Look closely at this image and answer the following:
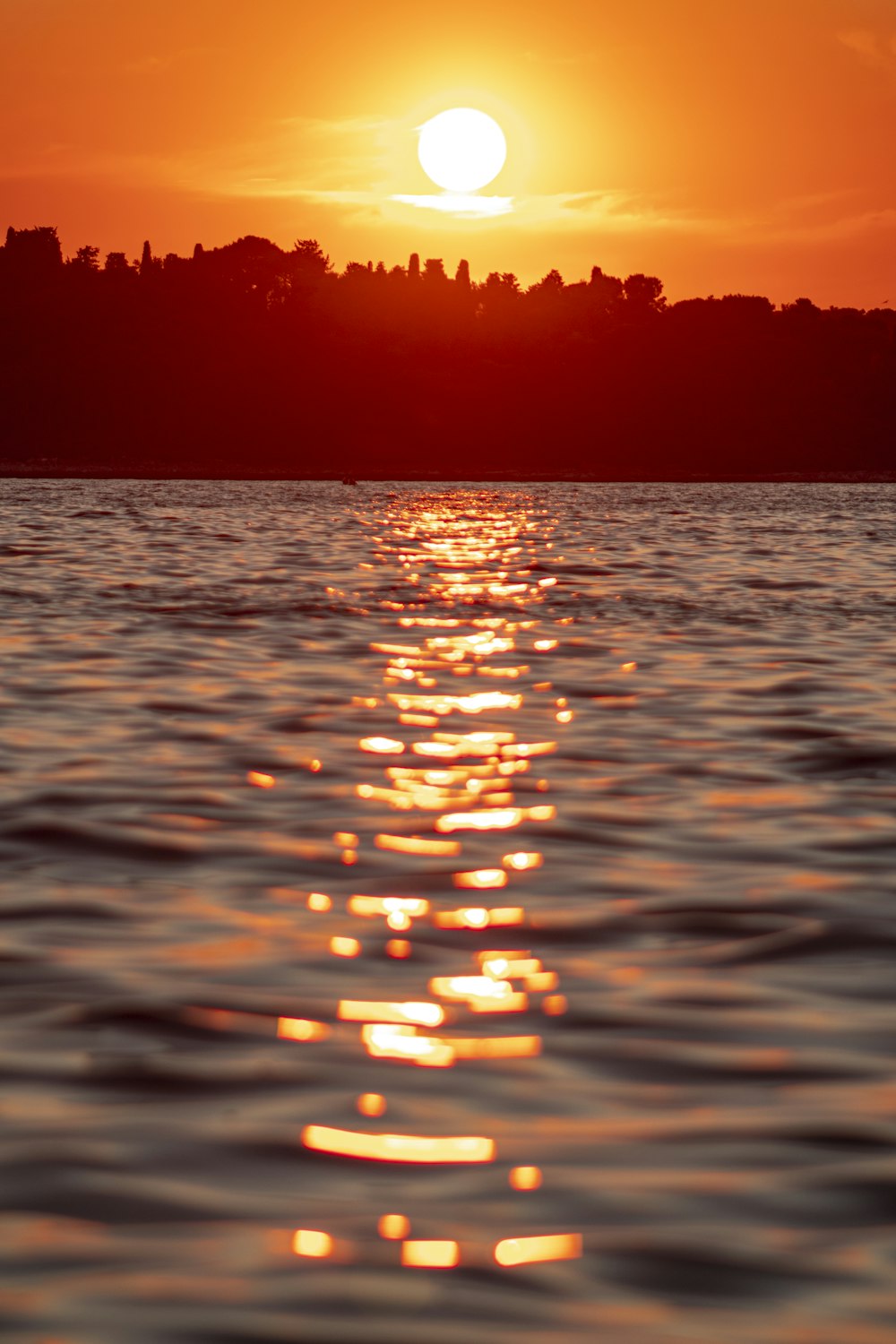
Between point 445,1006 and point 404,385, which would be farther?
point 404,385

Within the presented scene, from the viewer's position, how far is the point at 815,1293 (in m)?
4.32

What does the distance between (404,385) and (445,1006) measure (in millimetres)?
162297

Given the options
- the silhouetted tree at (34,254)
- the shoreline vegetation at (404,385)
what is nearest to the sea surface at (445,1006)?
the shoreline vegetation at (404,385)

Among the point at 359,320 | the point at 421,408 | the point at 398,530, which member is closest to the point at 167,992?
the point at 398,530

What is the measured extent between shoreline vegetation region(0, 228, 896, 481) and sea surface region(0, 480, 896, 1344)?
5013 inches

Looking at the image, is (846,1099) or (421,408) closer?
(846,1099)

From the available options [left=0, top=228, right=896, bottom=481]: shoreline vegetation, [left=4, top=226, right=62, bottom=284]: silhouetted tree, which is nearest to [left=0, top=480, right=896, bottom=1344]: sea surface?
[left=0, top=228, right=896, bottom=481]: shoreline vegetation

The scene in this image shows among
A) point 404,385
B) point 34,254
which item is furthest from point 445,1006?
point 34,254

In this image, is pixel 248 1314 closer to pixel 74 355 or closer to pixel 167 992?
pixel 167 992

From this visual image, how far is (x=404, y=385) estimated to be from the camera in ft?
546

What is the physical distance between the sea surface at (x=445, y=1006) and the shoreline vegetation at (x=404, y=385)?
127 metres

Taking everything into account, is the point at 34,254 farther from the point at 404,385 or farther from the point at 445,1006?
the point at 445,1006

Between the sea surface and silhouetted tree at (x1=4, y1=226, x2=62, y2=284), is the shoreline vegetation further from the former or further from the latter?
the sea surface

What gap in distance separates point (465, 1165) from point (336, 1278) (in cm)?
73
